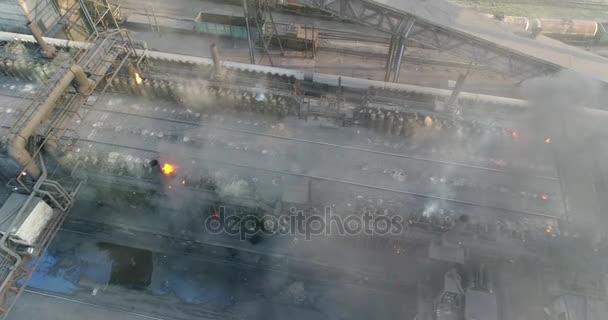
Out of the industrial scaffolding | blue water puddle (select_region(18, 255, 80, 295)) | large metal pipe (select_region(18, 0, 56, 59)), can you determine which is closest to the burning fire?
the industrial scaffolding

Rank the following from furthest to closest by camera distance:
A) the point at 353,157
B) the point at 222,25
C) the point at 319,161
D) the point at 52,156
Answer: the point at 222,25, the point at 353,157, the point at 319,161, the point at 52,156

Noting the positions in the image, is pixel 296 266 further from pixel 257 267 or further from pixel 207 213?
pixel 207 213

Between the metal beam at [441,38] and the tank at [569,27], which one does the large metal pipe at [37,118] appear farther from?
the tank at [569,27]

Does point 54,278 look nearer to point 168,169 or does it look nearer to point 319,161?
point 168,169

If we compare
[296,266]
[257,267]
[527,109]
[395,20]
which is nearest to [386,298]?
[296,266]

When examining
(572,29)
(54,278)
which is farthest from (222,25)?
(572,29)
